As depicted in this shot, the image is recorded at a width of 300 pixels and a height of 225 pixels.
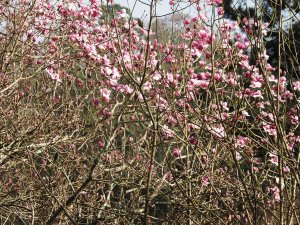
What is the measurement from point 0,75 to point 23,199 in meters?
1.35

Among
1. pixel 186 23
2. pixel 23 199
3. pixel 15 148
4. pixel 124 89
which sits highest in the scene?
pixel 186 23

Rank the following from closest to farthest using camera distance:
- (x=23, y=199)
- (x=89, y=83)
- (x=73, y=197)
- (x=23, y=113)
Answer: (x=73, y=197), (x=23, y=199), (x=23, y=113), (x=89, y=83)

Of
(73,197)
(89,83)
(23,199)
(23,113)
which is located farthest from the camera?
(89,83)

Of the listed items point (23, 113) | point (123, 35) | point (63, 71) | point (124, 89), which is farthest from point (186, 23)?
point (23, 113)

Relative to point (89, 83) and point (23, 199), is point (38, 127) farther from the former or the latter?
point (89, 83)

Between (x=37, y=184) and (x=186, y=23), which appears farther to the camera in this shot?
(x=37, y=184)

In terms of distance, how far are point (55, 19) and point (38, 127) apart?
169 centimetres

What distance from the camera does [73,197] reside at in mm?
4930

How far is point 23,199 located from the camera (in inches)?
207

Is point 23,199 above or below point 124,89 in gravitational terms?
below

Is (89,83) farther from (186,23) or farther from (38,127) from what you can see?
(186,23)

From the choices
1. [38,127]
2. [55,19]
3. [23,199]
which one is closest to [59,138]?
[38,127]

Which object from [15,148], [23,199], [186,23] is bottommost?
[23,199]

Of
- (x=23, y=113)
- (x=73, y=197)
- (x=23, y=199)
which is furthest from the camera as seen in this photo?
(x=23, y=113)
